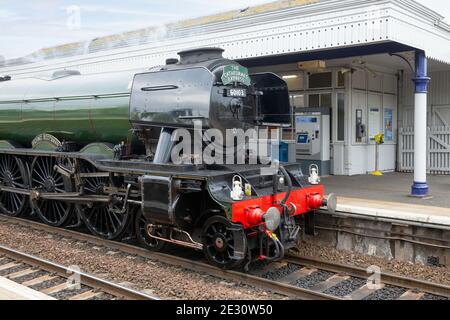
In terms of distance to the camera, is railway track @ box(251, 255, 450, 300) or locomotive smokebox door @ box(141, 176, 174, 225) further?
locomotive smokebox door @ box(141, 176, 174, 225)

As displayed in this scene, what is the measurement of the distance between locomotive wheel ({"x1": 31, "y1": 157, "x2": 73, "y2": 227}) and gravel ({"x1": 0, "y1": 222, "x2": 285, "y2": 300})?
47cm

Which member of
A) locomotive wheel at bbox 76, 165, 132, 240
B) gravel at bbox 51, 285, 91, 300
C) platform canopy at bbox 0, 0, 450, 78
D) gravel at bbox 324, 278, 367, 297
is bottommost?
gravel at bbox 324, 278, 367, 297

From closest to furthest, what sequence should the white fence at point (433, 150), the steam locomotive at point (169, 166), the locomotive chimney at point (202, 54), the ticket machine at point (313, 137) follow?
the steam locomotive at point (169, 166) → the locomotive chimney at point (202, 54) → the ticket machine at point (313, 137) → the white fence at point (433, 150)

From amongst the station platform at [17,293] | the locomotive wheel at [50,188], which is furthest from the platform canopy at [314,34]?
the station platform at [17,293]

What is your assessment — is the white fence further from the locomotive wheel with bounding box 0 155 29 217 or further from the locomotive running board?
the locomotive wheel with bounding box 0 155 29 217

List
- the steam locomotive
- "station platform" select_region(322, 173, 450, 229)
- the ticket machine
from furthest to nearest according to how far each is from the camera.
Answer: the ticket machine, "station platform" select_region(322, 173, 450, 229), the steam locomotive

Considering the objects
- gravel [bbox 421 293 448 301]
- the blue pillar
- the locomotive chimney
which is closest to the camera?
gravel [bbox 421 293 448 301]

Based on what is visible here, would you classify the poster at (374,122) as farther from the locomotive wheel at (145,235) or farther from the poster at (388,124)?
the locomotive wheel at (145,235)

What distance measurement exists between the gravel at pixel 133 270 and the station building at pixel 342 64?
504cm

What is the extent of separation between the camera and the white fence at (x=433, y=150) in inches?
530

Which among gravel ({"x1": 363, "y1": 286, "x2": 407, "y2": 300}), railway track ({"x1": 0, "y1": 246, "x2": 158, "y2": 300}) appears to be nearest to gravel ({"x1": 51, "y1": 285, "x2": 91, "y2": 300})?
railway track ({"x1": 0, "y1": 246, "x2": 158, "y2": 300})

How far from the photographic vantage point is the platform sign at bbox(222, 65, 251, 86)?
628 cm

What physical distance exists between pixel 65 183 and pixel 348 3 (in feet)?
19.7
